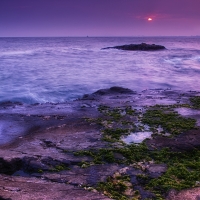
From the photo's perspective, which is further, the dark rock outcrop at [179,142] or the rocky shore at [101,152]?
the dark rock outcrop at [179,142]

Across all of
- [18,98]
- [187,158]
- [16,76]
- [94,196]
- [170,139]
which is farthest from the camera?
[16,76]

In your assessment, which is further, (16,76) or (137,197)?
(16,76)

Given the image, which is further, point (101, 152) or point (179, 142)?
point (179, 142)

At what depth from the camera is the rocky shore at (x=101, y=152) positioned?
8109mm

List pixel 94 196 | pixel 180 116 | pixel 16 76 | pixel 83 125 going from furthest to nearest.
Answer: pixel 16 76
pixel 180 116
pixel 83 125
pixel 94 196

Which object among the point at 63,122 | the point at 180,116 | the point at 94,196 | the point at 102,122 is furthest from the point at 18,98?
the point at 94,196

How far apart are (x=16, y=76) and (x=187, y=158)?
100 ft

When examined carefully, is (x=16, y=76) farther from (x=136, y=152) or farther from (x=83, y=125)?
(x=136, y=152)

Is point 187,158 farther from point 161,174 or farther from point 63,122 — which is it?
point 63,122

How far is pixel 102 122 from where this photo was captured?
14.3 metres

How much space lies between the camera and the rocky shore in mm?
8109

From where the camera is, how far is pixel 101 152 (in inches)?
420

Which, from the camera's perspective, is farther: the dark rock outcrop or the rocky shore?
the dark rock outcrop

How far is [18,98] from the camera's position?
79.8 ft
